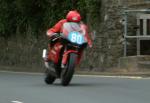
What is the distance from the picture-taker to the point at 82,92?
512 inches

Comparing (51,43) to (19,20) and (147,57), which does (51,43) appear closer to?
(147,57)

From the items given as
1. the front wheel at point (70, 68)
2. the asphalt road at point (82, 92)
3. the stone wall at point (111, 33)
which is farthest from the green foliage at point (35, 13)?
the front wheel at point (70, 68)

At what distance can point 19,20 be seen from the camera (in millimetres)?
31109

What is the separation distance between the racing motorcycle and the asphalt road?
1.11 feet

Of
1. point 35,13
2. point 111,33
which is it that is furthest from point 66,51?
point 35,13

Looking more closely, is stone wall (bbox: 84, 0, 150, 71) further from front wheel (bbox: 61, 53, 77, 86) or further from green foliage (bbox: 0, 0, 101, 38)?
front wheel (bbox: 61, 53, 77, 86)

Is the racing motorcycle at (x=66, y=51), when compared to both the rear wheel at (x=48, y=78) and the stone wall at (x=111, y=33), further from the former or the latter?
the stone wall at (x=111, y=33)

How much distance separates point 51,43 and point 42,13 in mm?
15106

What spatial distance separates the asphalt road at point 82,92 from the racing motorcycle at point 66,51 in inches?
13.4

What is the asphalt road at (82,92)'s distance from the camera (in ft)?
38.9

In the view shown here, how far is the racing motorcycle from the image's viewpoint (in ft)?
45.9

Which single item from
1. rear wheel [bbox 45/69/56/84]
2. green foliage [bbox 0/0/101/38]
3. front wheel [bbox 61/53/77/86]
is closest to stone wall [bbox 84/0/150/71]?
green foliage [bbox 0/0/101/38]

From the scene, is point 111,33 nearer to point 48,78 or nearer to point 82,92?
point 48,78

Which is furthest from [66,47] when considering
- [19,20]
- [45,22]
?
[19,20]
